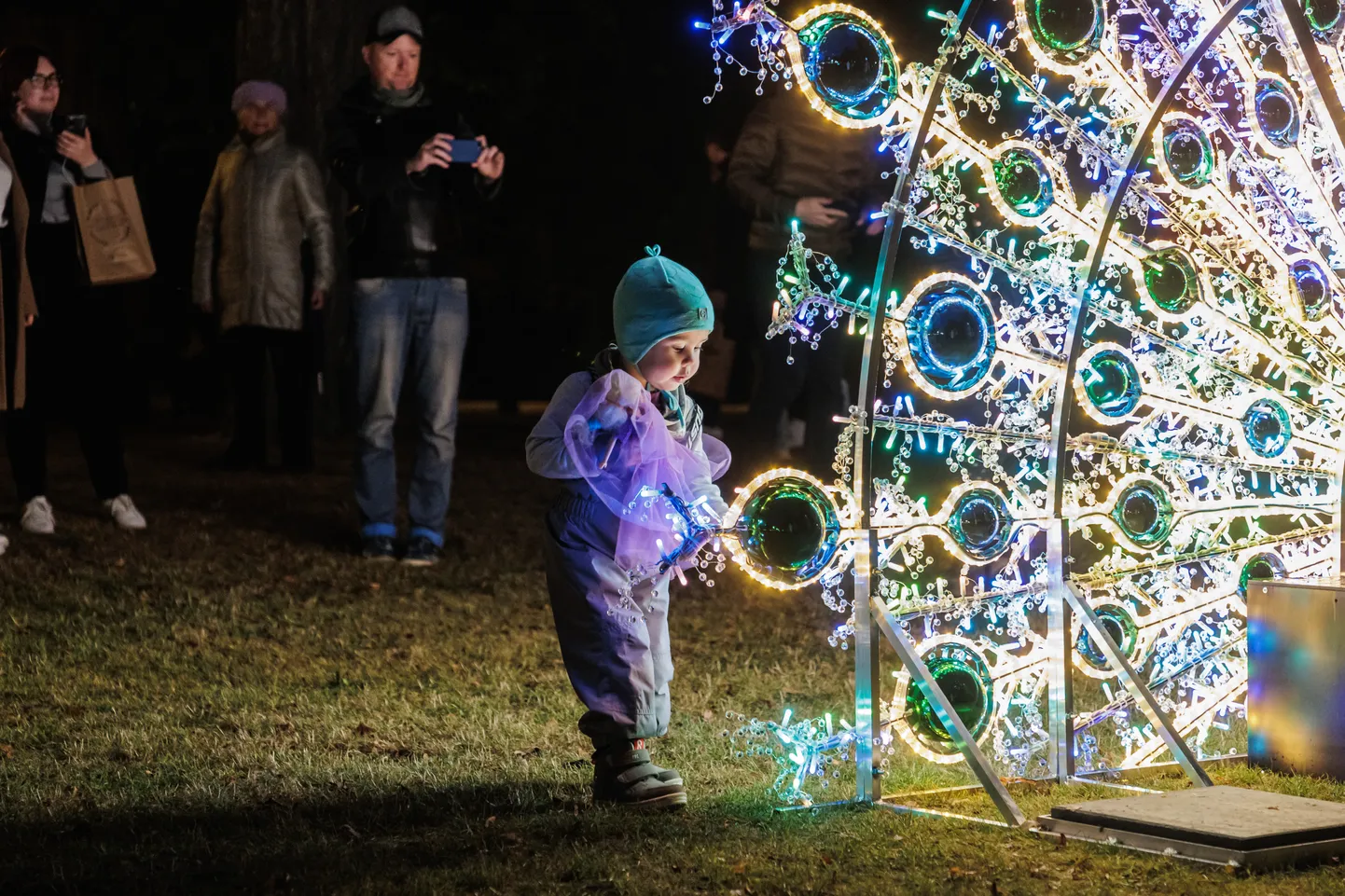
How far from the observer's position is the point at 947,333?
14.6ft

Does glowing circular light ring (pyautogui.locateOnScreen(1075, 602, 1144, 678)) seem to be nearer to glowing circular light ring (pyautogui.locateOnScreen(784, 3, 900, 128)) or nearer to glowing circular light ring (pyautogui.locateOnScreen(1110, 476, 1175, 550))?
glowing circular light ring (pyautogui.locateOnScreen(1110, 476, 1175, 550))

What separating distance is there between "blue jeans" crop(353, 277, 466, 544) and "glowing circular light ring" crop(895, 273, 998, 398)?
3777mm

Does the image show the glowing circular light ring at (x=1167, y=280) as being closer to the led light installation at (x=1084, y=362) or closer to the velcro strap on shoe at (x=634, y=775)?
the led light installation at (x=1084, y=362)

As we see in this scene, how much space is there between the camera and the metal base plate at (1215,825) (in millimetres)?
3754

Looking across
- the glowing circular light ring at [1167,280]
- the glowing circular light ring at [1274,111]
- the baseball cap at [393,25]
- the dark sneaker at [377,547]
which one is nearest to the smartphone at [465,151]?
the baseball cap at [393,25]

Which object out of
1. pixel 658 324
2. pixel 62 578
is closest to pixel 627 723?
pixel 658 324

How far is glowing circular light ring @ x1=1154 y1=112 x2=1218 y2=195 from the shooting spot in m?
4.98

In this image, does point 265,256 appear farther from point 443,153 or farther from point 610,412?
point 610,412

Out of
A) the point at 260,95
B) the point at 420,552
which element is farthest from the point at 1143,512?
the point at 260,95

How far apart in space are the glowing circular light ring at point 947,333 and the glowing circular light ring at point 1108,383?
511 millimetres

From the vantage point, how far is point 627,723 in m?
4.27

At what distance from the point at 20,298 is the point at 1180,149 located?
4822 mm

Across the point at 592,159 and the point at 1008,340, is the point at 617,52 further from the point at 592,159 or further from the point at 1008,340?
the point at 1008,340

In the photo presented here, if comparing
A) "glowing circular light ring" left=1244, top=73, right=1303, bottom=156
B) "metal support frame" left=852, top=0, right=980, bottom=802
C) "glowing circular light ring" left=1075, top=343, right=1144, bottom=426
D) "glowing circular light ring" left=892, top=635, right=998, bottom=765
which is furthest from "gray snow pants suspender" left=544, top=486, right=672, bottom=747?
"glowing circular light ring" left=1244, top=73, right=1303, bottom=156
